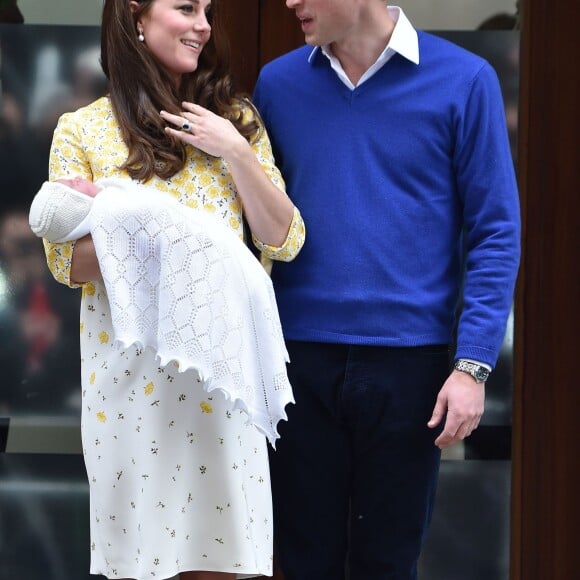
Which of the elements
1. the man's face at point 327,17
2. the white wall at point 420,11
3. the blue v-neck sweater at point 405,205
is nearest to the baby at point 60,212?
the blue v-neck sweater at point 405,205

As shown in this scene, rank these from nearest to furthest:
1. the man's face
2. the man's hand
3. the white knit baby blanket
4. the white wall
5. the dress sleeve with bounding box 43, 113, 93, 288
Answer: the white knit baby blanket
the dress sleeve with bounding box 43, 113, 93, 288
the man's hand
the man's face
the white wall

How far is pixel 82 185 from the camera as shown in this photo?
2.20 meters

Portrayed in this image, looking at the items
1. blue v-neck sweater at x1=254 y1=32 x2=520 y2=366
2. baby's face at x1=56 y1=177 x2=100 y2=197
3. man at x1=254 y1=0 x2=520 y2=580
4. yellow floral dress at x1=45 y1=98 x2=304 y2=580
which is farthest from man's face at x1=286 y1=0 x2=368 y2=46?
baby's face at x1=56 y1=177 x2=100 y2=197

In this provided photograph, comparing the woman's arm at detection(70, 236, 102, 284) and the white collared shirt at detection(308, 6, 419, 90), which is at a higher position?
the white collared shirt at detection(308, 6, 419, 90)

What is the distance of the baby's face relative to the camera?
219cm

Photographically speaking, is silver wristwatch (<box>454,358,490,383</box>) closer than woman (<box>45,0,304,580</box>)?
No

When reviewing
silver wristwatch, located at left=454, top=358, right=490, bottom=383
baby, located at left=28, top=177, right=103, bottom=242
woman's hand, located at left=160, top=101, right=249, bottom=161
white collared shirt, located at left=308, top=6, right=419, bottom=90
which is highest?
white collared shirt, located at left=308, top=6, right=419, bottom=90

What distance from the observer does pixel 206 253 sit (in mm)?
2156

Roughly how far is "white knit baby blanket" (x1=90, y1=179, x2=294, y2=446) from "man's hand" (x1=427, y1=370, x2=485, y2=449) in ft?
1.20

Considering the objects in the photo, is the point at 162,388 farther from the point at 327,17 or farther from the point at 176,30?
the point at 327,17

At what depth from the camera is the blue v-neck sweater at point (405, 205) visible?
241cm

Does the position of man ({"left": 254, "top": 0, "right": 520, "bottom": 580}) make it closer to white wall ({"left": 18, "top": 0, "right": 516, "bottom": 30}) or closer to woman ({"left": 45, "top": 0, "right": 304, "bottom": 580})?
woman ({"left": 45, "top": 0, "right": 304, "bottom": 580})

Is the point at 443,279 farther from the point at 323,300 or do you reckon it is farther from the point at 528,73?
the point at 528,73

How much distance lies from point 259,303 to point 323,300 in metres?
0.28
